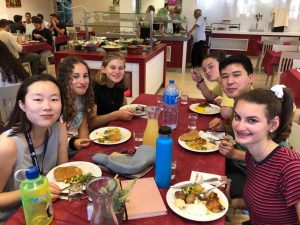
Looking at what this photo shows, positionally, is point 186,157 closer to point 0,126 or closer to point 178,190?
point 178,190

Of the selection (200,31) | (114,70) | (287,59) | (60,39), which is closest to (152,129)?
(114,70)

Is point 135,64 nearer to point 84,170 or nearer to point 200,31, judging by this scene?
point 84,170

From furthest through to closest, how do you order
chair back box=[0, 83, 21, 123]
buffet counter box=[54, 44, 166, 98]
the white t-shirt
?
the white t-shirt → buffet counter box=[54, 44, 166, 98] → chair back box=[0, 83, 21, 123]

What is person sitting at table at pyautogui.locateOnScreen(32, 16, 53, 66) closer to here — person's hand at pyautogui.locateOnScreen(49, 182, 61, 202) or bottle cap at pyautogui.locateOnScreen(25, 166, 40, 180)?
person's hand at pyautogui.locateOnScreen(49, 182, 61, 202)

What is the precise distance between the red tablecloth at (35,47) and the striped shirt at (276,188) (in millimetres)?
5218

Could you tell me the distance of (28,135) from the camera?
123 cm

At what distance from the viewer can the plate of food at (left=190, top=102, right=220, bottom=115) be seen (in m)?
2.03

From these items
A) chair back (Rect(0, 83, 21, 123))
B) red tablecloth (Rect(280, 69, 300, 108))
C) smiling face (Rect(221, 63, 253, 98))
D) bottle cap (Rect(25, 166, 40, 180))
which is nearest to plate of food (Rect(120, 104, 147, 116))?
smiling face (Rect(221, 63, 253, 98))

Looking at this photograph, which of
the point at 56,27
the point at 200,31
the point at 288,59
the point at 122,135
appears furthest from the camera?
the point at 56,27

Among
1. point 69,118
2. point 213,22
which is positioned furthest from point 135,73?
point 213,22

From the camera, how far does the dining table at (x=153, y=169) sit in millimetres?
948

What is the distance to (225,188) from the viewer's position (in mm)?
1153

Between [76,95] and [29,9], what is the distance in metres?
9.43

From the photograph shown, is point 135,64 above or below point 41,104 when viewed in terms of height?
below
